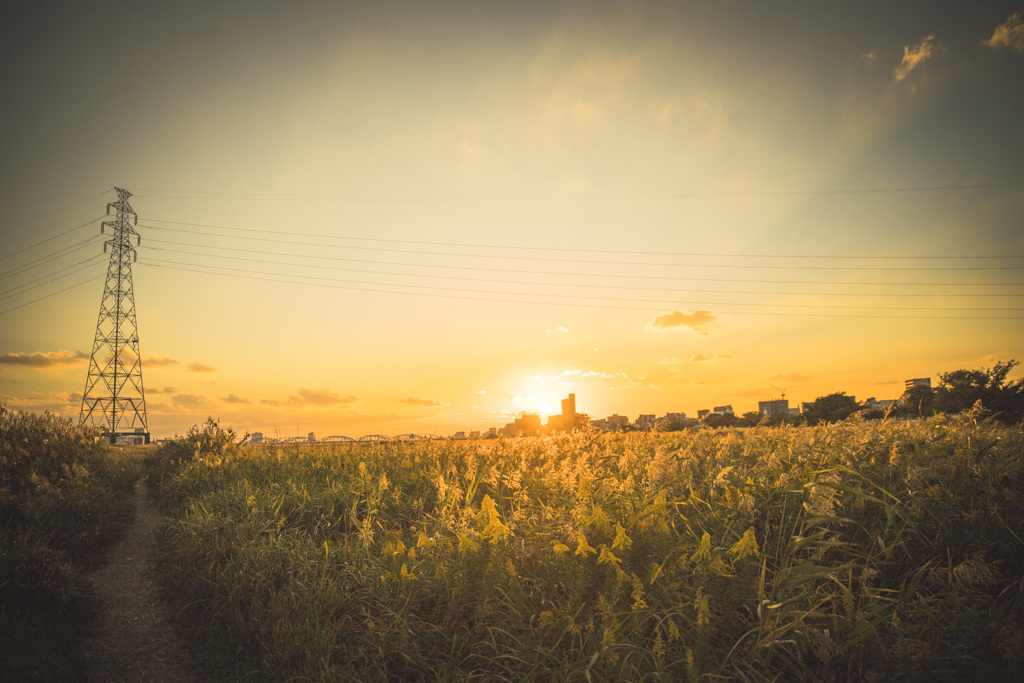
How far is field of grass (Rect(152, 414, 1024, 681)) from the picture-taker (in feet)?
10.5

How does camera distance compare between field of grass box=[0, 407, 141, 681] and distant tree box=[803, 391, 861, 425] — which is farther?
distant tree box=[803, 391, 861, 425]

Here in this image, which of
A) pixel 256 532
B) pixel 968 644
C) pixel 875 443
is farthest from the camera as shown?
pixel 256 532

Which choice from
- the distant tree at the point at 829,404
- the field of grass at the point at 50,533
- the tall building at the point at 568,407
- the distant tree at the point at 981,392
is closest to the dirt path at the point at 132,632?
the field of grass at the point at 50,533

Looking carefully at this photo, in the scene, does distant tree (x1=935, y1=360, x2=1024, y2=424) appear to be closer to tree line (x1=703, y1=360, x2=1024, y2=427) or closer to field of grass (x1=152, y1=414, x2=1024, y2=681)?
tree line (x1=703, y1=360, x2=1024, y2=427)

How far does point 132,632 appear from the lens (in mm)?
5215

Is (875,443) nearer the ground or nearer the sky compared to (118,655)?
nearer the sky

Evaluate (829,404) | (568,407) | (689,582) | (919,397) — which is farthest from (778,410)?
(689,582)

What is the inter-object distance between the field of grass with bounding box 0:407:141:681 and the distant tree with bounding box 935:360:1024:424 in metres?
26.2

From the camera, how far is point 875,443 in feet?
18.9

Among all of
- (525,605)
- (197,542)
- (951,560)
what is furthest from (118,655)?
(951,560)

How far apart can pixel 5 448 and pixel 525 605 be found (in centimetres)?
1382

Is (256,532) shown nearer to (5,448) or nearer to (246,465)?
(246,465)

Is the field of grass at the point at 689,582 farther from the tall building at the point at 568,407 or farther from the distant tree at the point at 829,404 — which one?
the distant tree at the point at 829,404

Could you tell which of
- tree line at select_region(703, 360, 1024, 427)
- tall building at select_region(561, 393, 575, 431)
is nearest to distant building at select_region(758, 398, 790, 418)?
tree line at select_region(703, 360, 1024, 427)
